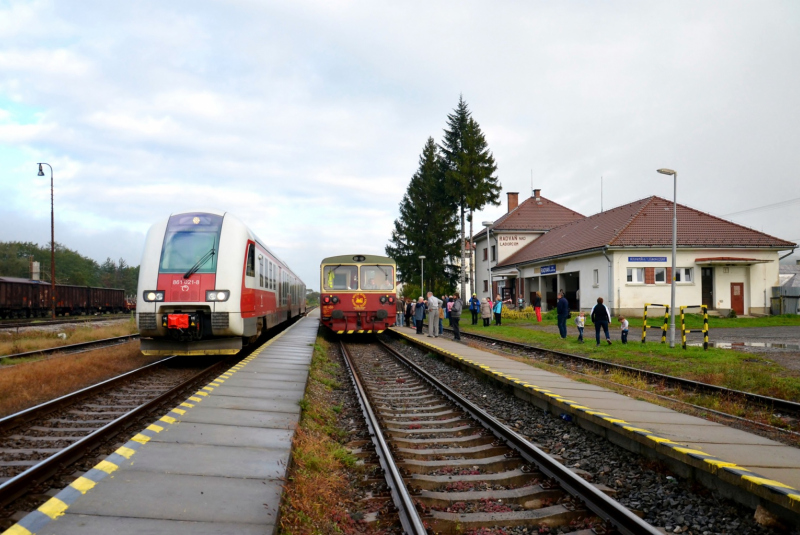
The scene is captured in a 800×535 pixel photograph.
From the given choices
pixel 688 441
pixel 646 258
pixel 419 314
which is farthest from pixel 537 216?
pixel 688 441

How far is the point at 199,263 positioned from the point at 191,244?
484 millimetres

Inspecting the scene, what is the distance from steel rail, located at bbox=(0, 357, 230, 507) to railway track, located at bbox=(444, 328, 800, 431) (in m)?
8.03

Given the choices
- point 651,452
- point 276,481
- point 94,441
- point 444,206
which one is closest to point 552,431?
point 651,452

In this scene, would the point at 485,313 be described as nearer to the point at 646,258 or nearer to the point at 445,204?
the point at 646,258

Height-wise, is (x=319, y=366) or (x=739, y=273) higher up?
(x=739, y=273)

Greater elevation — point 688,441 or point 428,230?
point 428,230

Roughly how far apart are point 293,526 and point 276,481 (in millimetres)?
690

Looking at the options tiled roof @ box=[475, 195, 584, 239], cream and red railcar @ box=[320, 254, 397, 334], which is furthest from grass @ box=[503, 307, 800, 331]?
tiled roof @ box=[475, 195, 584, 239]

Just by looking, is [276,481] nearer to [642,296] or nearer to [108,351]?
[108,351]

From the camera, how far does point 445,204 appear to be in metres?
41.3

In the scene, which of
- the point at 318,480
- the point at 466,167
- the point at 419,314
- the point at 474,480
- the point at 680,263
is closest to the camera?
the point at 318,480

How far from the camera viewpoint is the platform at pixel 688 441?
431 centimetres

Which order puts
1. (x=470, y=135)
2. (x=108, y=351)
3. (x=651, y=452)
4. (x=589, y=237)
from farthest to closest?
(x=470, y=135)
(x=589, y=237)
(x=108, y=351)
(x=651, y=452)

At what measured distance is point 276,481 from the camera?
14.7 ft
